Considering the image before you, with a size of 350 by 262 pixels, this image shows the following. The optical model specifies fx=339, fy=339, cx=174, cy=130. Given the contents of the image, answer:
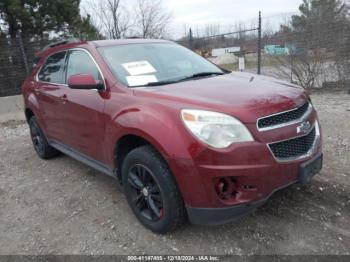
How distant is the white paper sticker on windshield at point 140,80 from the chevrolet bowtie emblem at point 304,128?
141 cm

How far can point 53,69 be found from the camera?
4617 millimetres

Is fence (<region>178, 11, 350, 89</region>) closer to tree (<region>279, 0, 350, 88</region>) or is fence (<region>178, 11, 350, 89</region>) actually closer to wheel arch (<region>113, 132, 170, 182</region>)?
tree (<region>279, 0, 350, 88</region>)

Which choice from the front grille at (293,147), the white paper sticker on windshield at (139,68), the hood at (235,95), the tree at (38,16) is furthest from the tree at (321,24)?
the tree at (38,16)

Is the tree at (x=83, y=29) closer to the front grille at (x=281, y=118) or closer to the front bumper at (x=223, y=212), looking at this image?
the front grille at (x=281, y=118)

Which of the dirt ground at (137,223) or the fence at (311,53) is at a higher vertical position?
the fence at (311,53)

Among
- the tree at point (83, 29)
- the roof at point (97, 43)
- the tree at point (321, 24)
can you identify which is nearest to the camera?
the roof at point (97, 43)

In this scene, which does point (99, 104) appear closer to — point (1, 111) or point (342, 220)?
point (342, 220)

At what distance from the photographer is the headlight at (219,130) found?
7.97 feet

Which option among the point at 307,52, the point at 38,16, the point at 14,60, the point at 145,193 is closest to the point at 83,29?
the point at 38,16

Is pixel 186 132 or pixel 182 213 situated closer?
pixel 186 132

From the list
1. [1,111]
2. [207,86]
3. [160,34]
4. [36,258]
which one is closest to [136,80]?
[207,86]

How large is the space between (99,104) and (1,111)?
328 inches

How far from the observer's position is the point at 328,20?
8781mm

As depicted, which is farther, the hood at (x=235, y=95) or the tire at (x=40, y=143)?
the tire at (x=40, y=143)
